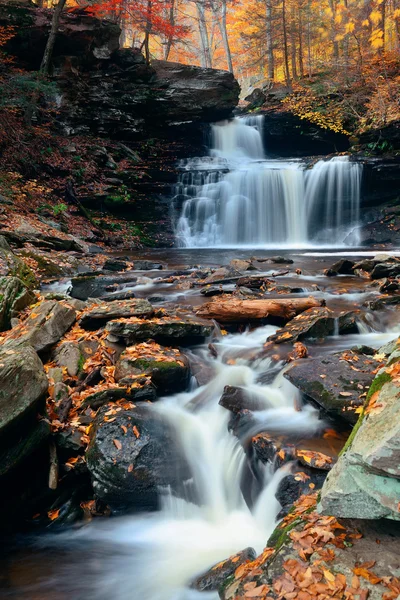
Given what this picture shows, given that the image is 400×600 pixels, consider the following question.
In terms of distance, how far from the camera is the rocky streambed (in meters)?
2.12

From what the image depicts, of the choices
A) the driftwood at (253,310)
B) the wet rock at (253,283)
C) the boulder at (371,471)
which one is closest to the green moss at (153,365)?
the driftwood at (253,310)

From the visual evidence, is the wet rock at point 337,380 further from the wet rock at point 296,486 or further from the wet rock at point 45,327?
the wet rock at point 45,327

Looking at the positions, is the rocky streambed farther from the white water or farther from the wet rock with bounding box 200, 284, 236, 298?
the wet rock with bounding box 200, 284, 236, 298

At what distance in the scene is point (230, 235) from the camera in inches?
733

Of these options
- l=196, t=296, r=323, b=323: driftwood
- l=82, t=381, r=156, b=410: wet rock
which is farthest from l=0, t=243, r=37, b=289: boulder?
Result: l=82, t=381, r=156, b=410: wet rock

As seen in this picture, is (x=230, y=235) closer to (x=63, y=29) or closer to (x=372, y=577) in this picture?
(x=63, y=29)

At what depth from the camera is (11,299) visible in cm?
638

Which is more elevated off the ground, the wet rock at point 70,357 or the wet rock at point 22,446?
the wet rock at point 70,357

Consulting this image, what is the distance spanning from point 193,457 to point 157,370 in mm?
1081

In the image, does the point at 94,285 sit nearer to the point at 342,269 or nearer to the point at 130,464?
the point at 130,464

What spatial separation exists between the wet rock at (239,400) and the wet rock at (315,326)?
1333mm

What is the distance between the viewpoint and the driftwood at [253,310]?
21.2ft

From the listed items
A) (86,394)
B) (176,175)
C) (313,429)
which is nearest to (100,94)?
(176,175)

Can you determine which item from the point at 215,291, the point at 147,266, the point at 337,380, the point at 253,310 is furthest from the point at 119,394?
the point at 147,266
